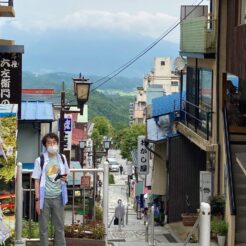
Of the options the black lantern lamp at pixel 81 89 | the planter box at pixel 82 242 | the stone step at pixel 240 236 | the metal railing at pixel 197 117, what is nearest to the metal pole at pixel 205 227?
the planter box at pixel 82 242

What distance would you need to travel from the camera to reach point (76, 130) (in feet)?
229

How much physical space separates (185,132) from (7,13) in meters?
7.58

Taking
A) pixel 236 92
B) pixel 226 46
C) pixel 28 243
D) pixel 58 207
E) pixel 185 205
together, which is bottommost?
pixel 185 205

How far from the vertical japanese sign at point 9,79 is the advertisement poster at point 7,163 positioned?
33.0 feet

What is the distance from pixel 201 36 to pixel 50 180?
13.1 m

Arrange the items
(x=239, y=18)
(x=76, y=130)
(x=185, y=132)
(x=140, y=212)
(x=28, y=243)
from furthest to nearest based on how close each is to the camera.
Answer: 1. (x=76, y=130)
2. (x=140, y=212)
3. (x=185, y=132)
4. (x=239, y=18)
5. (x=28, y=243)

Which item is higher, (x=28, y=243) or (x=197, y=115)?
(x=197, y=115)

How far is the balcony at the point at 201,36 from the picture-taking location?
20.0 m

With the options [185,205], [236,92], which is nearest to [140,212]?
[185,205]

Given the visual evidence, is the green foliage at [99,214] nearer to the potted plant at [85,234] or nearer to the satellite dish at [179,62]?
the potted plant at [85,234]

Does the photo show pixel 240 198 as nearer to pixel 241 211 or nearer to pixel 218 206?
pixel 241 211

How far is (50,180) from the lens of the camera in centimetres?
850

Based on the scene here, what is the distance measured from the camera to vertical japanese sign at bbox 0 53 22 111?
18000 mm

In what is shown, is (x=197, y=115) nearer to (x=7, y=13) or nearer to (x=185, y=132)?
(x=185, y=132)
